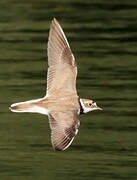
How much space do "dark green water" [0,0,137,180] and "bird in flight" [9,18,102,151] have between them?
908 millimetres

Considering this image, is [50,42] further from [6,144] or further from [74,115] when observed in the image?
[6,144]

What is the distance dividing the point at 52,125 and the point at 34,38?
5.71 meters

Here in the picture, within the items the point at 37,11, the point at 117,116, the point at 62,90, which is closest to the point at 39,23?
the point at 37,11

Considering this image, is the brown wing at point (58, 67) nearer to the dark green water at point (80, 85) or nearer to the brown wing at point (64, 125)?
the brown wing at point (64, 125)

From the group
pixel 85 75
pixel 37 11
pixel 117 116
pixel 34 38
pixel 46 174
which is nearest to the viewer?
pixel 46 174

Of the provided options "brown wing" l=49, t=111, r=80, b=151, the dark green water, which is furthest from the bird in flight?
the dark green water

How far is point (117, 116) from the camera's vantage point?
12.1 m

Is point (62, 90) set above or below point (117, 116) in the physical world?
above

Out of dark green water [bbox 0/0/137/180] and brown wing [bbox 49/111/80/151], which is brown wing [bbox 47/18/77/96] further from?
dark green water [bbox 0/0/137/180]

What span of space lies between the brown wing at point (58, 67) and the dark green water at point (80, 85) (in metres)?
0.93

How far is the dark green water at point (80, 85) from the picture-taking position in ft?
35.3

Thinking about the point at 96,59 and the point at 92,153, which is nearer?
the point at 92,153

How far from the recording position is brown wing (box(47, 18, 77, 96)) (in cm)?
996

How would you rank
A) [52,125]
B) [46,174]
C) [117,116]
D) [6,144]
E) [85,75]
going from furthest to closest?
[85,75] < [117,116] < [6,144] < [46,174] < [52,125]
